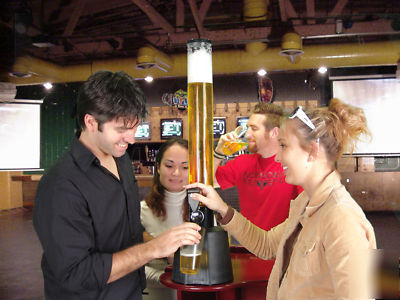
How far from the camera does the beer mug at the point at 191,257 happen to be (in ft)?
3.85

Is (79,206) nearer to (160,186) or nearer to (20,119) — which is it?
(160,186)

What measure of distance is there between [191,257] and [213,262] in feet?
0.35

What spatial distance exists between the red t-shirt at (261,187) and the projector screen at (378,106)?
4.09 metres

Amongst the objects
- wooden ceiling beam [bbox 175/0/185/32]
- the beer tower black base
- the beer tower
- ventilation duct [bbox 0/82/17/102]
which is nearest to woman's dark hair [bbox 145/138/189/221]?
the beer tower black base

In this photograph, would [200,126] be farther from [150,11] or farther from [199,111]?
[150,11]

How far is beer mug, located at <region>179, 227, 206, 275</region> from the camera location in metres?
1.17

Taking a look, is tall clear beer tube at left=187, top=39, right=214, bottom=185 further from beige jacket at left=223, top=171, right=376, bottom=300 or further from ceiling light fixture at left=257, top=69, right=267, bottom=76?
ceiling light fixture at left=257, top=69, right=267, bottom=76

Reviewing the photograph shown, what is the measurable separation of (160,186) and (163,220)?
167mm

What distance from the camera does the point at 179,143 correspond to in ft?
6.61

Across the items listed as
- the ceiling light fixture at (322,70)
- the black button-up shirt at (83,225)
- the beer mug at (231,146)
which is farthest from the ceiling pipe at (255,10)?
the black button-up shirt at (83,225)

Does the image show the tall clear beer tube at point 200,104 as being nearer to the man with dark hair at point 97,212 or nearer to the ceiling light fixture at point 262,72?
the man with dark hair at point 97,212

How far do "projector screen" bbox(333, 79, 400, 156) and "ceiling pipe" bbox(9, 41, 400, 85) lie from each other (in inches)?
22.6

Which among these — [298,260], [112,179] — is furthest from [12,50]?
[298,260]

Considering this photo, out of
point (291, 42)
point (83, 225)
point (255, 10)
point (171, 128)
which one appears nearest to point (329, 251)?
point (83, 225)
